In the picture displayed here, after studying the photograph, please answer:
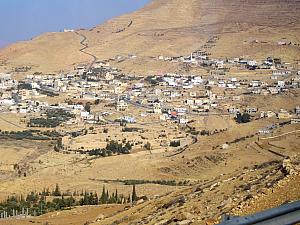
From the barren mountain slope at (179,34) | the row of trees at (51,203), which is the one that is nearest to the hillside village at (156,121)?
the row of trees at (51,203)

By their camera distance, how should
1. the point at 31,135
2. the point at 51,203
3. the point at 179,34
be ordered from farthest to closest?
the point at 179,34 < the point at 31,135 < the point at 51,203

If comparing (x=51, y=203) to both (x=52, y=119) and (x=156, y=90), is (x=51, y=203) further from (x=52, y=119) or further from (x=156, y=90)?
(x=156, y=90)

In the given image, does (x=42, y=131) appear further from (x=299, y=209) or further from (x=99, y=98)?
Result: (x=299, y=209)

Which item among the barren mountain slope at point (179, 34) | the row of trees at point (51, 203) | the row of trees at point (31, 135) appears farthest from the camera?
the barren mountain slope at point (179, 34)

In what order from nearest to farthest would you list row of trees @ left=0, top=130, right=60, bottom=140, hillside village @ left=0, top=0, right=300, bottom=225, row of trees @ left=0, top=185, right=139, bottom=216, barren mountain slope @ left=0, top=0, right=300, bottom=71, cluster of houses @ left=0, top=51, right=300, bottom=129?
hillside village @ left=0, top=0, right=300, bottom=225, row of trees @ left=0, top=185, right=139, bottom=216, row of trees @ left=0, top=130, right=60, bottom=140, cluster of houses @ left=0, top=51, right=300, bottom=129, barren mountain slope @ left=0, top=0, right=300, bottom=71

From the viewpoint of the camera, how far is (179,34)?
7869 cm

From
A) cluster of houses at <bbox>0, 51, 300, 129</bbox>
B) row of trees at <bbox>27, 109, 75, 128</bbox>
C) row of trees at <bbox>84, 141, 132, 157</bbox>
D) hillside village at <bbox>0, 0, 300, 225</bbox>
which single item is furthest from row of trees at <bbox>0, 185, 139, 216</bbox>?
row of trees at <bbox>27, 109, 75, 128</bbox>

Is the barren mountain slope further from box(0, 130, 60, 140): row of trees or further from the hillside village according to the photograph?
box(0, 130, 60, 140): row of trees

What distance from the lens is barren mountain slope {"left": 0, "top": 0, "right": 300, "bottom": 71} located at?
7094 centimetres

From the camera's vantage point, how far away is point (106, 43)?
7862 cm

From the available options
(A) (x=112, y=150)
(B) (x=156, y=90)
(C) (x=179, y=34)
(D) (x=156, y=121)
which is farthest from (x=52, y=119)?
(C) (x=179, y=34)

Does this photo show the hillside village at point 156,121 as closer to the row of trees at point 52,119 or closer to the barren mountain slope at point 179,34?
the row of trees at point 52,119

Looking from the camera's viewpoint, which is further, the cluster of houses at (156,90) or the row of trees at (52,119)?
the cluster of houses at (156,90)

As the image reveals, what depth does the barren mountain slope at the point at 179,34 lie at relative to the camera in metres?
70.9
